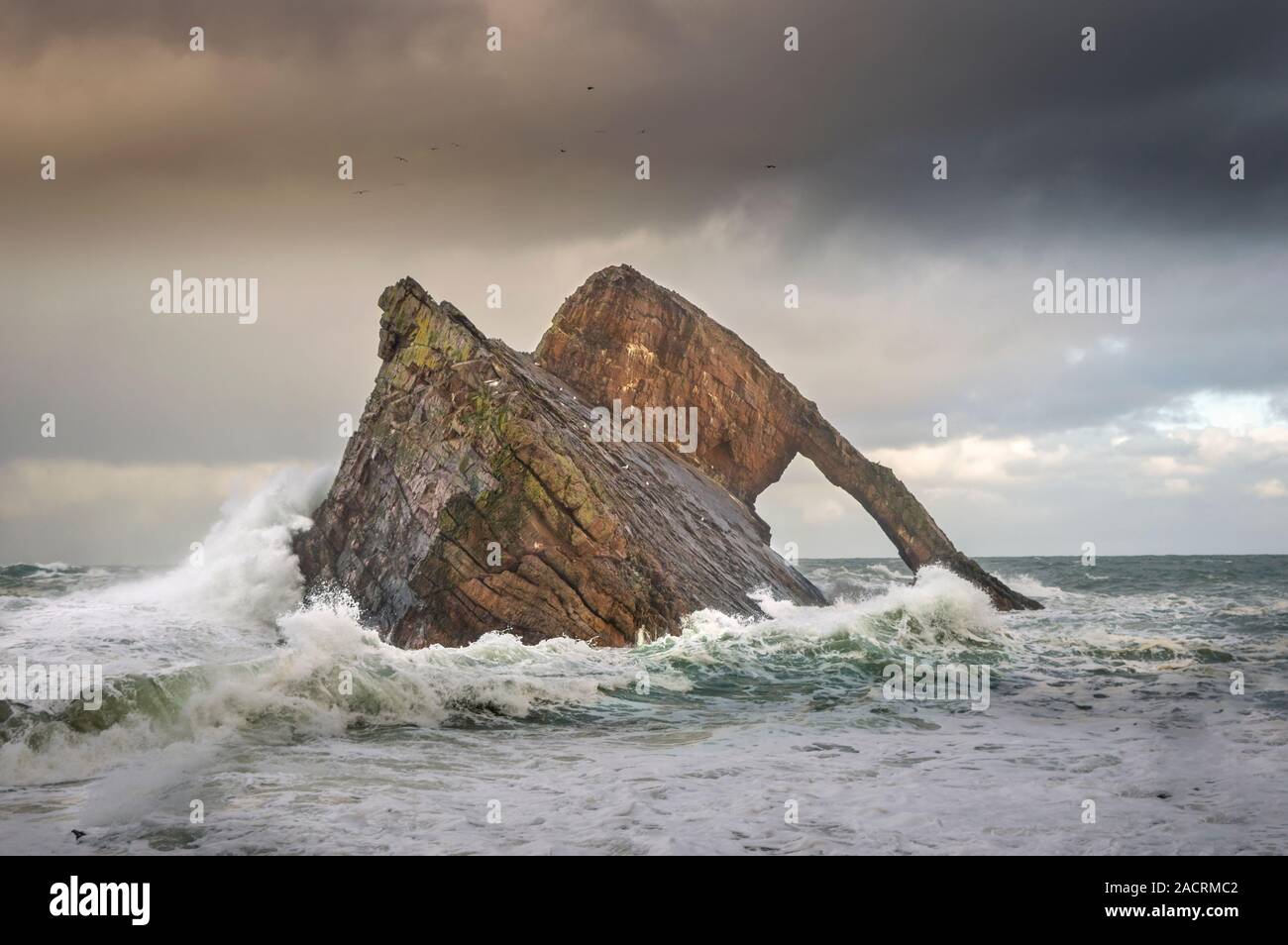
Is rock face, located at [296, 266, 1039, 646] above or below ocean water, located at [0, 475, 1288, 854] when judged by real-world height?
above

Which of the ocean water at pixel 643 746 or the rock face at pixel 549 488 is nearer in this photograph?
the ocean water at pixel 643 746

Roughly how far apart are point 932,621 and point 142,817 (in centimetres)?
1857

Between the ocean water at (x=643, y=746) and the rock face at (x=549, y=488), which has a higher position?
the rock face at (x=549, y=488)

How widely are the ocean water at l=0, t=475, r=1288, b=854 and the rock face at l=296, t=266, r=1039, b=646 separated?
1.27m

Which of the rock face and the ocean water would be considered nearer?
the ocean water

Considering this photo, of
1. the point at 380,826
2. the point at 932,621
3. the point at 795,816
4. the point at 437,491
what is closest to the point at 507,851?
the point at 380,826

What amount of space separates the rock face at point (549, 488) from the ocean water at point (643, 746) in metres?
1.27

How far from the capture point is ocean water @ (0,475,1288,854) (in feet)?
25.5

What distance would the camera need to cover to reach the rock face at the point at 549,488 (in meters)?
19.3

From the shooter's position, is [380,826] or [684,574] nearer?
[380,826]

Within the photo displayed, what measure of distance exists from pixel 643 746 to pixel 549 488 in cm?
893

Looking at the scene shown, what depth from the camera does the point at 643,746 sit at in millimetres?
11438

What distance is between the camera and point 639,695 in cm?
1482
